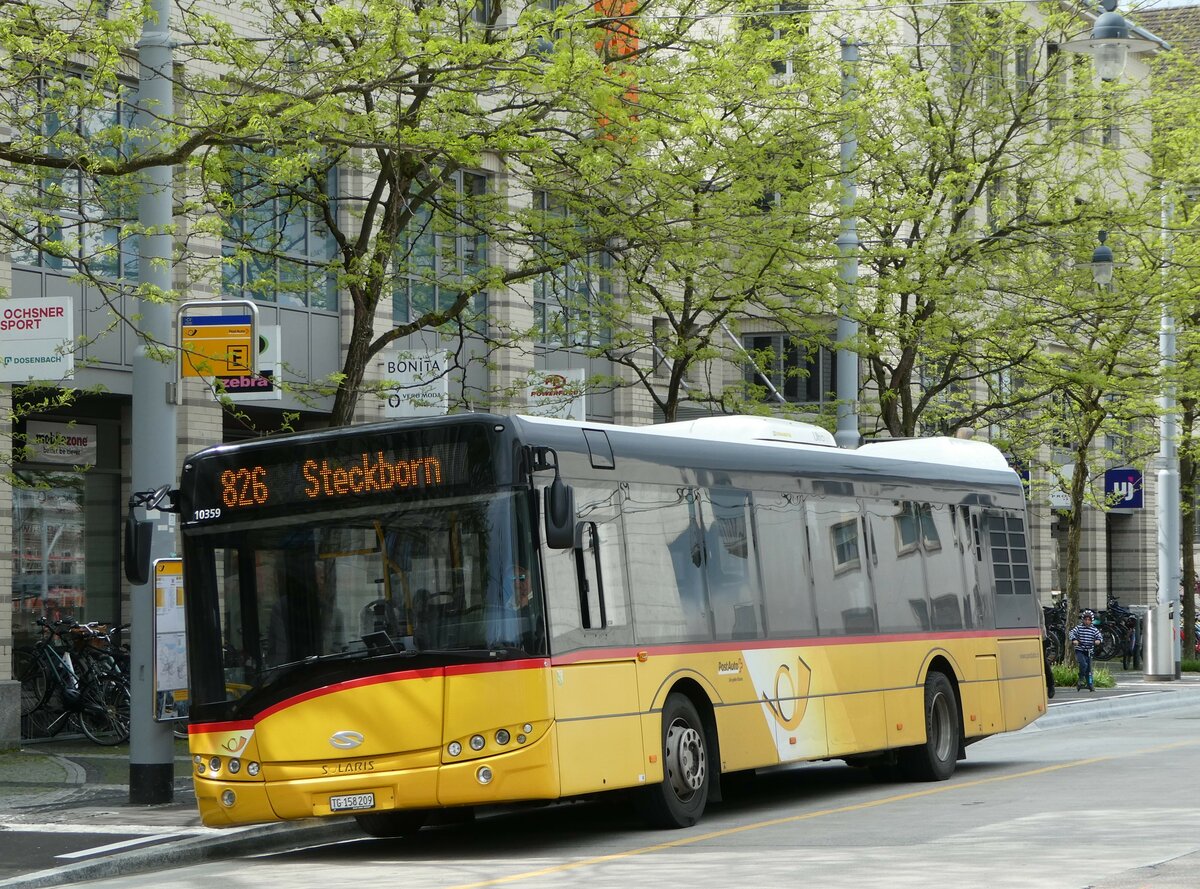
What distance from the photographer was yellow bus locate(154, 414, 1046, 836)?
12.1 metres

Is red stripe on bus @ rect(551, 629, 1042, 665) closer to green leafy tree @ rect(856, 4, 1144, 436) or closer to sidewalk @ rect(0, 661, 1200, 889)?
sidewalk @ rect(0, 661, 1200, 889)

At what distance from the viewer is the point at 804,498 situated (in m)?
15.8

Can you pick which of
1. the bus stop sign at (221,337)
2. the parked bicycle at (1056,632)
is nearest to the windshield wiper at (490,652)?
the bus stop sign at (221,337)

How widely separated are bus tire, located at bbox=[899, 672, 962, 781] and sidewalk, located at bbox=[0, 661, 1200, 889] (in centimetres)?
552

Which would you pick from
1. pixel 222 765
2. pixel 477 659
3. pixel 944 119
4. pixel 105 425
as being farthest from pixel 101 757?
pixel 944 119

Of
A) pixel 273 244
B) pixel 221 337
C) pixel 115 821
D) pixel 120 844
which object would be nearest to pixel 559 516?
pixel 120 844

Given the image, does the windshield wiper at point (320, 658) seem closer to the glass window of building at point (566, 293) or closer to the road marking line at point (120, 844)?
the road marking line at point (120, 844)

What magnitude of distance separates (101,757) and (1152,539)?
39396 millimetres

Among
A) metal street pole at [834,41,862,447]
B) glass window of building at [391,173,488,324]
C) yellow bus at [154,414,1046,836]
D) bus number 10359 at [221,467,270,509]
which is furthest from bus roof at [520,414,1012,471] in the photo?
glass window of building at [391,173,488,324]

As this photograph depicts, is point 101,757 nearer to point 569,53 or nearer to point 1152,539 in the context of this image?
point 569,53

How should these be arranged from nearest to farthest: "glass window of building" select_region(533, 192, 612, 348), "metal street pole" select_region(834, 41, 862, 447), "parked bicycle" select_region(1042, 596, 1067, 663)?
1. "glass window of building" select_region(533, 192, 612, 348)
2. "metal street pole" select_region(834, 41, 862, 447)
3. "parked bicycle" select_region(1042, 596, 1067, 663)

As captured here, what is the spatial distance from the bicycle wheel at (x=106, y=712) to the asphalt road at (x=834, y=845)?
267 inches

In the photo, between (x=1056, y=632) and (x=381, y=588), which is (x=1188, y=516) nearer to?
(x=1056, y=632)

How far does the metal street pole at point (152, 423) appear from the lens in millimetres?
15250
